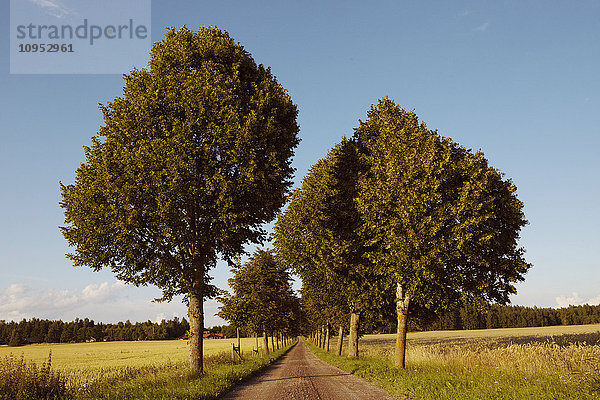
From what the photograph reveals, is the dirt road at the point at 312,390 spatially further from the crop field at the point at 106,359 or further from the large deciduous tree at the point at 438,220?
the crop field at the point at 106,359

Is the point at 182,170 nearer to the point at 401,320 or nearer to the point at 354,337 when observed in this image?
the point at 401,320

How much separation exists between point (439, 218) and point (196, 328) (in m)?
12.9

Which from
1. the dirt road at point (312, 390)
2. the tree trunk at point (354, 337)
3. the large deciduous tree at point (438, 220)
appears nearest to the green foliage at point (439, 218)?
the large deciduous tree at point (438, 220)

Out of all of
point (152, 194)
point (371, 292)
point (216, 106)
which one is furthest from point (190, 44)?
point (371, 292)

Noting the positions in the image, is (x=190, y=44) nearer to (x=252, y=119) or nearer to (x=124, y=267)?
(x=252, y=119)

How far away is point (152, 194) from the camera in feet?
53.7

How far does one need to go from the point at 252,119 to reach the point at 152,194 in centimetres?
A: 537

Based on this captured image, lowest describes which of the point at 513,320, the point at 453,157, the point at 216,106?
the point at 513,320

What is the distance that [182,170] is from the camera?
16297mm

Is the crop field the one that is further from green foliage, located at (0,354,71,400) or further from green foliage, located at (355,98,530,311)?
green foliage, located at (355,98,530,311)

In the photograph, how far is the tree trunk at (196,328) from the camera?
18406 mm

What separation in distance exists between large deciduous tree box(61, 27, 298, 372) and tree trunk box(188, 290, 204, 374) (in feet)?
0.16

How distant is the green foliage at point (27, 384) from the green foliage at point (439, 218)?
47.1 feet

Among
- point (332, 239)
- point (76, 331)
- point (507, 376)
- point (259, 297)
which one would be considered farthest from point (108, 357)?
point (76, 331)
